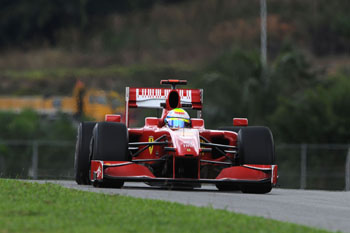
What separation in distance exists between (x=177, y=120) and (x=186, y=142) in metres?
1.43

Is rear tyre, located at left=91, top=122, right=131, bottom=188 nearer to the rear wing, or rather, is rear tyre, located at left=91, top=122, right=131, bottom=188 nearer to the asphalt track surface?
the asphalt track surface

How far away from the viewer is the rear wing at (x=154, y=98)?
18781 millimetres

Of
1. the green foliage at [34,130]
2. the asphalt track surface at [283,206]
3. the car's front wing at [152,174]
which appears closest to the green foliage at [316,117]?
the green foliage at [34,130]

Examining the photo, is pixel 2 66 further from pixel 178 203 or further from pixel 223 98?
pixel 178 203

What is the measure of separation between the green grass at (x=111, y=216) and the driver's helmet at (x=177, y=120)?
163 inches

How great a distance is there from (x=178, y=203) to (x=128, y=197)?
86 cm

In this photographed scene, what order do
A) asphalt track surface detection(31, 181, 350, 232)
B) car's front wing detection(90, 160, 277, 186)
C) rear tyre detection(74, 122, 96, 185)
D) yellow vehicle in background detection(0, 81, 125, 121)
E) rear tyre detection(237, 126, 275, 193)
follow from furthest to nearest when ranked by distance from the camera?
yellow vehicle in background detection(0, 81, 125, 121), rear tyre detection(74, 122, 96, 185), rear tyre detection(237, 126, 275, 193), car's front wing detection(90, 160, 277, 186), asphalt track surface detection(31, 181, 350, 232)

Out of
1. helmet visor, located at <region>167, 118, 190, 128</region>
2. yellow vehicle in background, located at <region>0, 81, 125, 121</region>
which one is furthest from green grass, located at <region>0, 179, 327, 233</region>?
yellow vehicle in background, located at <region>0, 81, 125, 121</region>

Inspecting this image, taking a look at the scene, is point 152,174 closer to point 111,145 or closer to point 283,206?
point 111,145

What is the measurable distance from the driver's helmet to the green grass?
13.6ft

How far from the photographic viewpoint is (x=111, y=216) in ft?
34.0

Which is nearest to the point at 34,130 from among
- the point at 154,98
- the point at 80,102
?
the point at 80,102

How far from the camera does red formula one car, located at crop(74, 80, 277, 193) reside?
49.6 ft

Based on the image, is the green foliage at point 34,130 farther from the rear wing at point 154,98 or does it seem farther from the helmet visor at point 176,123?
the helmet visor at point 176,123
